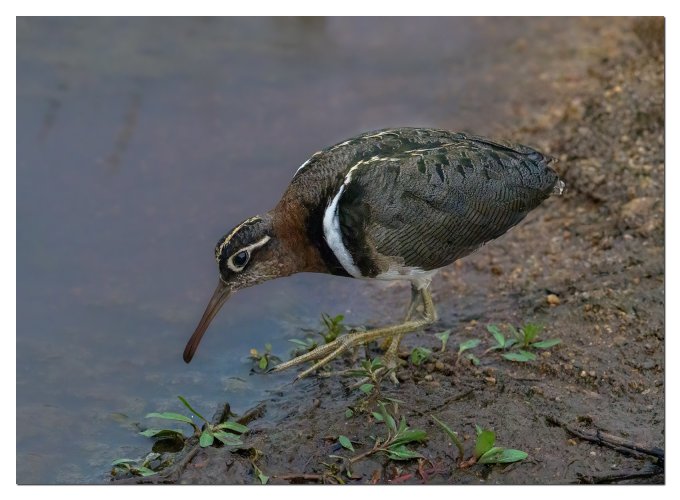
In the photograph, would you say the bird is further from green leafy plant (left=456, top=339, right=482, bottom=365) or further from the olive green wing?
green leafy plant (left=456, top=339, right=482, bottom=365)

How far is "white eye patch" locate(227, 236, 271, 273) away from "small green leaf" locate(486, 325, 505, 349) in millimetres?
2114

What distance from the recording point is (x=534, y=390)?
718cm

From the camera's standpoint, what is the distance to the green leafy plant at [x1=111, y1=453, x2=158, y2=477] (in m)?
6.46

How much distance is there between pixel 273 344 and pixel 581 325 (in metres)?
2.72

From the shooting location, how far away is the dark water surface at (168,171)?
25.1 feet

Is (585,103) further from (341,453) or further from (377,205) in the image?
(341,453)

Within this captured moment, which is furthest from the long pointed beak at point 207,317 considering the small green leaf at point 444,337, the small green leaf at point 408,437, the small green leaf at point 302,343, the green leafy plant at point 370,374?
the small green leaf at point 444,337

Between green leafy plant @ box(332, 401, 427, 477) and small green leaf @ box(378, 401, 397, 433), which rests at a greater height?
small green leaf @ box(378, 401, 397, 433)

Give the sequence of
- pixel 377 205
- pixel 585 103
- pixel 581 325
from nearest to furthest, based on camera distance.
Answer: pixel 377 205 → pixel 581 325 → pixel 585 103

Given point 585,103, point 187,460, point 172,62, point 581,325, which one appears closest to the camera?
point 187,460

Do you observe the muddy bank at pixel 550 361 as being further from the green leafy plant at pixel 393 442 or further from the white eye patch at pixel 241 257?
the white eye patch at pixel 241 257

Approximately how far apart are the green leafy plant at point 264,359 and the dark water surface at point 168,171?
3.9 inches

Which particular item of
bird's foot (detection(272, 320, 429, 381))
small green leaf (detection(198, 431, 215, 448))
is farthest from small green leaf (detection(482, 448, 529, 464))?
small green leaf (detection(198, 431, 215, 448))

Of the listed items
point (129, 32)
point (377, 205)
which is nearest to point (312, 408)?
point (377, 205)
